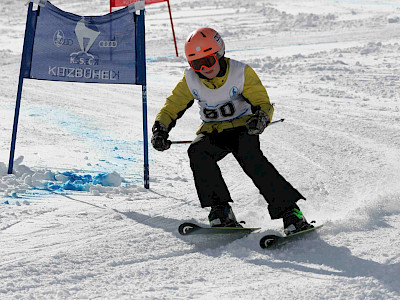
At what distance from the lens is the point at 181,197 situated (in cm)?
514

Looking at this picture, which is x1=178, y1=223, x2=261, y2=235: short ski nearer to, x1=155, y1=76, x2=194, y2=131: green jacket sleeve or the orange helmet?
x1=155, y1=76, x2=194, y2=131: green jacket sleeve

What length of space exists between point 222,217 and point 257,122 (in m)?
0.70

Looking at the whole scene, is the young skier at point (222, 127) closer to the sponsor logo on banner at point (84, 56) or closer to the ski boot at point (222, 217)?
the ski boot at point (222, 217)

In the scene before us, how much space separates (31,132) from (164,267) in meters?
4.60

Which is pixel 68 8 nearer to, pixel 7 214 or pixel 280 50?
pixel 280 50

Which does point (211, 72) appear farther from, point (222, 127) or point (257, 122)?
point (257, 122)

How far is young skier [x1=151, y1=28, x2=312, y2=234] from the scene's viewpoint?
3944 millimetres

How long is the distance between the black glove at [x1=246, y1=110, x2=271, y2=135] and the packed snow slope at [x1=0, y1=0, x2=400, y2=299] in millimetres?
726

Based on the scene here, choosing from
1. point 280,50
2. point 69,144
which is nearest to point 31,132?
point 69,144

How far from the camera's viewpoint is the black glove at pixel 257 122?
396 cm

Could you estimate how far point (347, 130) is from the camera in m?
7.73

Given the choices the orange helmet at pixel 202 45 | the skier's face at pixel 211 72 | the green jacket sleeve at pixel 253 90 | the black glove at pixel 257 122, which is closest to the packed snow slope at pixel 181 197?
the black glove at pixel 257 122

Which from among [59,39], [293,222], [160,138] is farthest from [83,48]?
[293,222]

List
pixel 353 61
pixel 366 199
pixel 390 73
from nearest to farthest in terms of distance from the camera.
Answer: pixel 366 199 < pixel 390 73 < pixel 353 61
